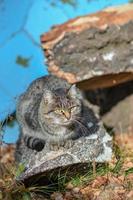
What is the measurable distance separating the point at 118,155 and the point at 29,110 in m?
0.91

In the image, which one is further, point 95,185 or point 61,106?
point 61,106

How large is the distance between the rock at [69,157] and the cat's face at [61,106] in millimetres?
251

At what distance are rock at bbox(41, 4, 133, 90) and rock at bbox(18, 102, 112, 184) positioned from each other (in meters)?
0.67

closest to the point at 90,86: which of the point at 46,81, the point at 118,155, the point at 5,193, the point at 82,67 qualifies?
the point at 82,67

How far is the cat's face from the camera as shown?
4539mm

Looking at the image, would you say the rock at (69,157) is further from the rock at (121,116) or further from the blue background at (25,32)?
the rock at (121,116)

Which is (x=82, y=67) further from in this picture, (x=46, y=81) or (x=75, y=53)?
(x=46, y=81)

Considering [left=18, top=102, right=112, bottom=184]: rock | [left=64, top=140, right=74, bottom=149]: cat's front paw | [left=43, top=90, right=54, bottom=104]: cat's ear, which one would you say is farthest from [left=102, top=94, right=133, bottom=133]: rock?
[left=43, top=90, right=54, bottom=104]: cat's ear

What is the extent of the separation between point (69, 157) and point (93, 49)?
136cm

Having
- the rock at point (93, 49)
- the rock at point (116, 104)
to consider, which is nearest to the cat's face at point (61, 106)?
the rock at point (93, 49)

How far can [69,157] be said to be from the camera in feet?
15.0

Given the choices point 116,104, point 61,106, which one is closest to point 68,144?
point 61,106

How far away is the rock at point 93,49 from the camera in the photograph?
542cm

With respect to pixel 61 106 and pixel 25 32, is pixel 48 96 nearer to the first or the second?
pixel 61 106
